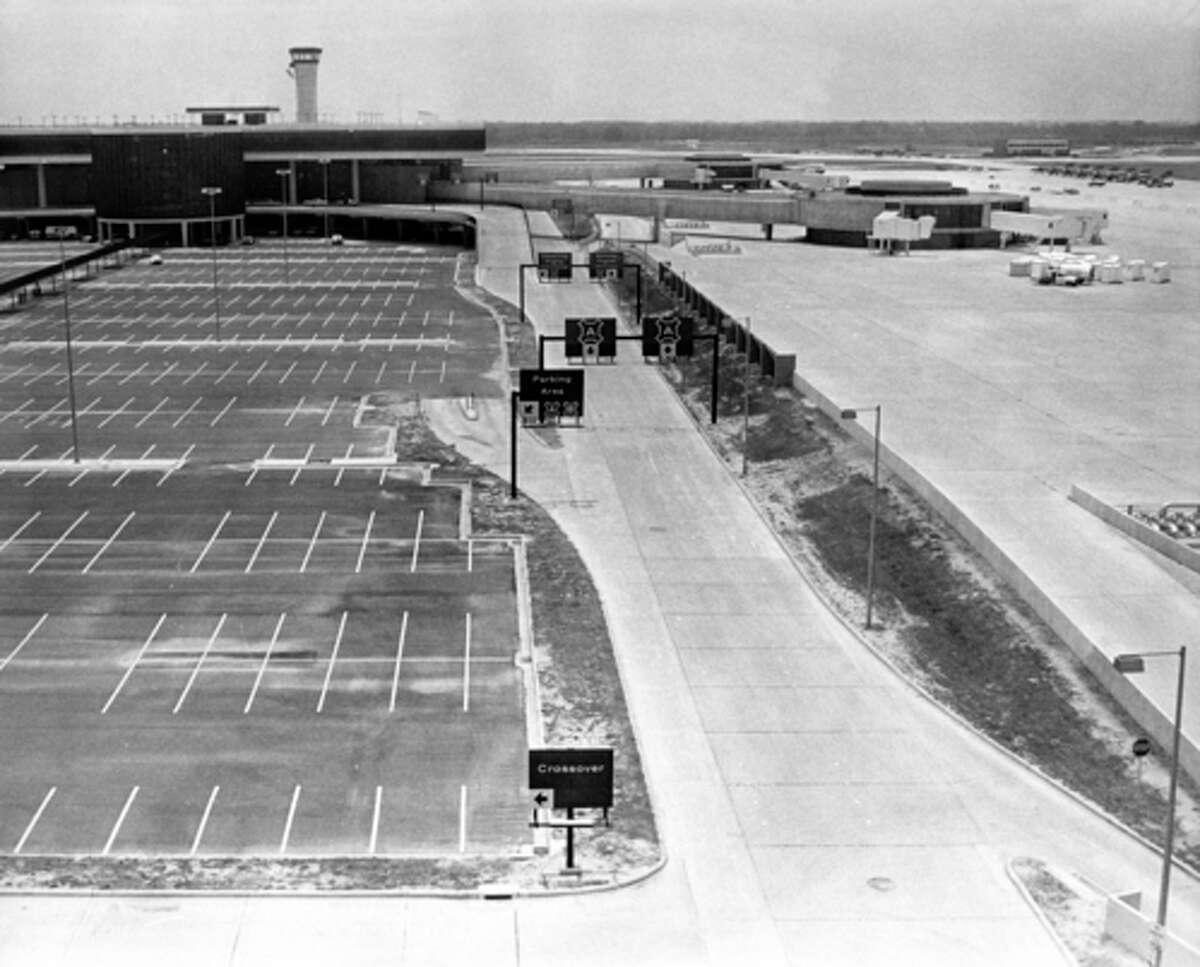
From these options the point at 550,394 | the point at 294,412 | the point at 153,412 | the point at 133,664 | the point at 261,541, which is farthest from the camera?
the point at 294,412

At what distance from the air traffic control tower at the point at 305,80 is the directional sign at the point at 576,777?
167 meters

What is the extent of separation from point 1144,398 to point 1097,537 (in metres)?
23.6

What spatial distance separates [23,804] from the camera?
3175 cm

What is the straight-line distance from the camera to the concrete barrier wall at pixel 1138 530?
141 ft

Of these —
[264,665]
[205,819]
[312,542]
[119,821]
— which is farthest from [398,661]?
[312,542]

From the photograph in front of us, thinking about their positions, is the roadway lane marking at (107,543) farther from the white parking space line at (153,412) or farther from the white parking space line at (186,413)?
the white parking space line at (153,412)

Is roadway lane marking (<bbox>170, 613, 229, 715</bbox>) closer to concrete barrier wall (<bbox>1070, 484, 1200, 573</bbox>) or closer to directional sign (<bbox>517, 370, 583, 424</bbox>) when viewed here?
directional sign (<bbox>517, 370, 583, 424</bbox>)

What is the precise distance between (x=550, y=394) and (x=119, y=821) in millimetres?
28617

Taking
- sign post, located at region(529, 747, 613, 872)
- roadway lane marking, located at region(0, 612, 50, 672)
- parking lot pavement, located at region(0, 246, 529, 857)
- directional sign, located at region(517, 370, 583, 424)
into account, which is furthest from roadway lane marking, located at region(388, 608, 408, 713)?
directional sign, located at region(517, 370, 583, 424)

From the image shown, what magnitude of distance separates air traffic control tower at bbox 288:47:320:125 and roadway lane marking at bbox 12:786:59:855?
16269 centimetres

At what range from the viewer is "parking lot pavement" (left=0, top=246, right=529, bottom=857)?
31.6 metres

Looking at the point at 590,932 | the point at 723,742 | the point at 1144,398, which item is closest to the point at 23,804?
the point at 590,932

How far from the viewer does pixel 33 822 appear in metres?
30.9

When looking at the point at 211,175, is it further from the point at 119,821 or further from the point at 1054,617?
the point at 119,821
